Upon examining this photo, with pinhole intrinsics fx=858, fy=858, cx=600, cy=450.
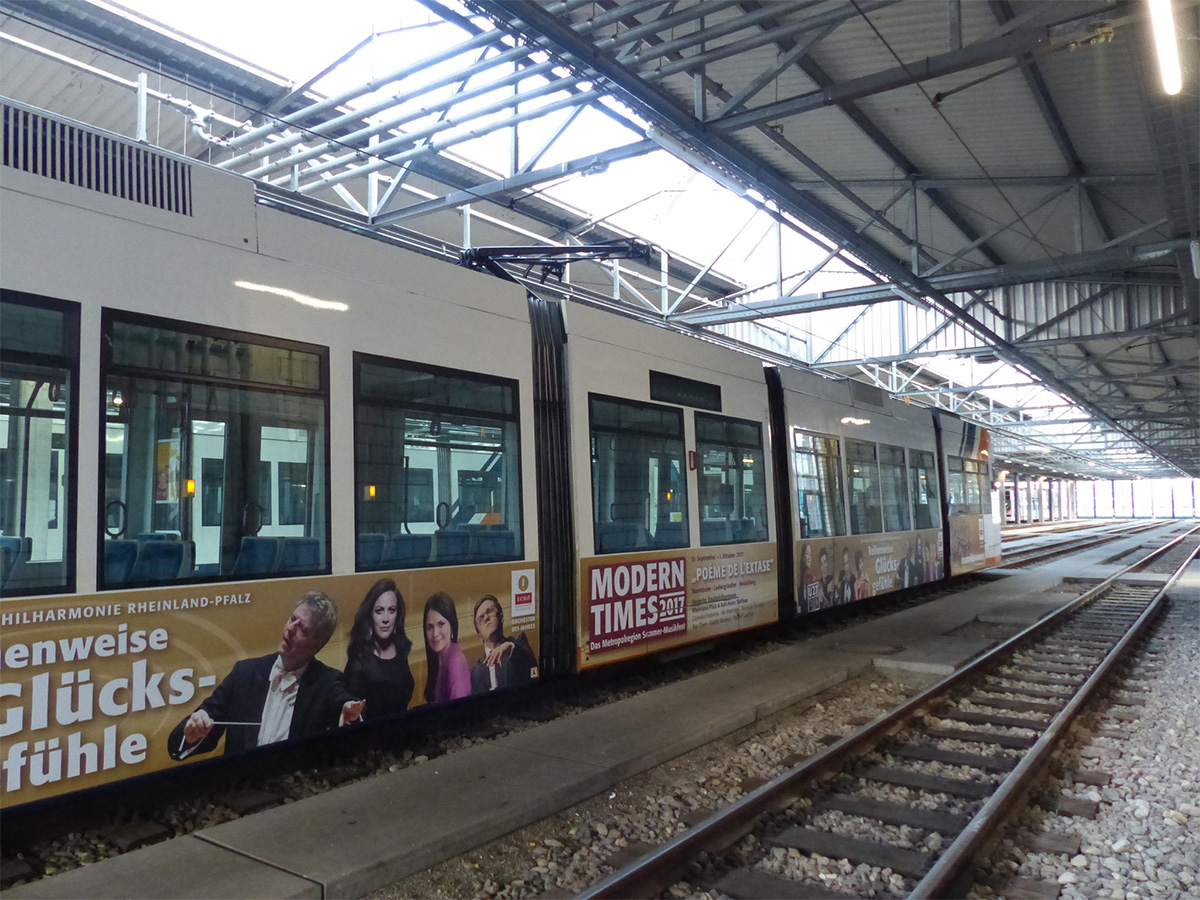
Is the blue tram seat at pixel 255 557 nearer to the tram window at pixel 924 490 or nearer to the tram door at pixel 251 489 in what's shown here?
the tram door at pixel 251 489

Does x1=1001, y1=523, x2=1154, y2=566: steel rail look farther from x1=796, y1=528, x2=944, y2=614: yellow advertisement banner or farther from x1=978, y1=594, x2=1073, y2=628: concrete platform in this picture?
→ x1=796, y1=528, x2=944, y2=614: yellow advertisement banner

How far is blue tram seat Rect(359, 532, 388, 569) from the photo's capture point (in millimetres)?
5477

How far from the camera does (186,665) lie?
4500 mm

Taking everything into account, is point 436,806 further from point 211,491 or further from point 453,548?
point 211,491

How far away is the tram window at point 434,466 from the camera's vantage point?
18.5ft

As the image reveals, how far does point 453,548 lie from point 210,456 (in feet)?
6.17

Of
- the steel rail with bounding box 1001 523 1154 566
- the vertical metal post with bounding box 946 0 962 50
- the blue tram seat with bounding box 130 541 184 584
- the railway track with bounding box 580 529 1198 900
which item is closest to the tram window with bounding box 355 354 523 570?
the blue tram seat with bounding box 130 541 184 584

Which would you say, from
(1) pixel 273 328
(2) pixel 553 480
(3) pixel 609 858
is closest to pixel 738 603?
(2) pixel 553 480

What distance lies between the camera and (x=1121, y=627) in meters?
12.1

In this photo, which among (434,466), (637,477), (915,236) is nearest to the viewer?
(434,466)

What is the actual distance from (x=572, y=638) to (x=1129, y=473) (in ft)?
280

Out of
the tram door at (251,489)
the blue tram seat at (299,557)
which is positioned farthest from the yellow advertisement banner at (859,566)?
the tram door at (251,489)

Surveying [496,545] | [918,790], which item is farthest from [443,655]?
[918,790]

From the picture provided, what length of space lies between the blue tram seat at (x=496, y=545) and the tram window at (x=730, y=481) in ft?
9.03
